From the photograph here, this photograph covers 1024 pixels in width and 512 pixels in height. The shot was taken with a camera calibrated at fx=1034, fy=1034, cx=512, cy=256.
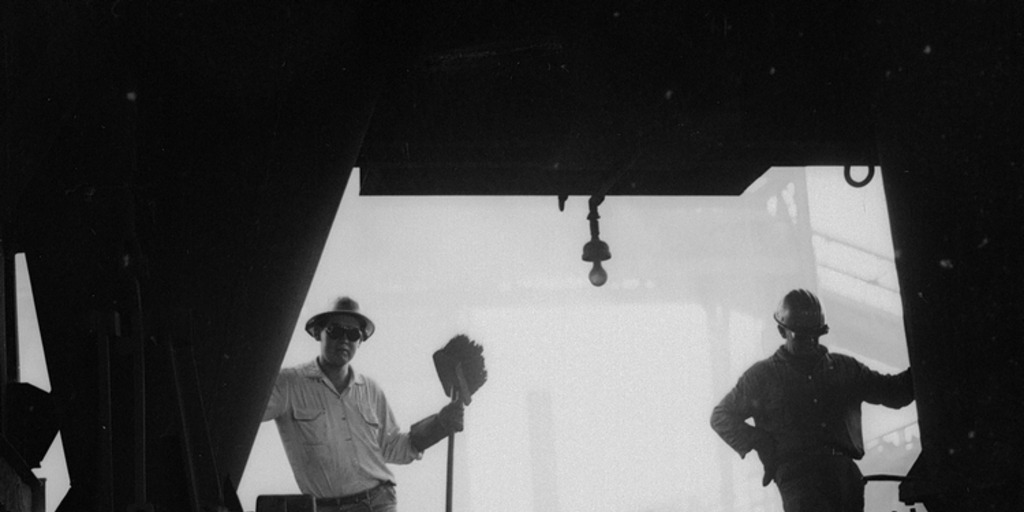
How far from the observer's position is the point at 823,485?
5.64m

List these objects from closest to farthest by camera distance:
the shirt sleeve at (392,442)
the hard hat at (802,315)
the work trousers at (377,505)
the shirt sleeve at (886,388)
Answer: the work trousers at (377,505)
the shirt sleeve at (886,388)
the shirt sleeve at (392,442)
the hard hat at (802,315)

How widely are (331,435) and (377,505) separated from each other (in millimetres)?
462

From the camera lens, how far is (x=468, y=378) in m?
5.87

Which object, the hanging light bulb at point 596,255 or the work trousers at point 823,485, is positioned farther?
the hanging light bulb at point 596,255

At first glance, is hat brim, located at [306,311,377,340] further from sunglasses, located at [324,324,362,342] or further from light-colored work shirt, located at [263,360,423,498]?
light-colored work shirt, located at [263,360,423,498]

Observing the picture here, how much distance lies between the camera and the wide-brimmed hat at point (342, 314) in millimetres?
6039

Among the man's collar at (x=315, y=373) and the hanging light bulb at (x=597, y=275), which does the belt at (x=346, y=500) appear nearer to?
the man's collar at (x=315, y=373)

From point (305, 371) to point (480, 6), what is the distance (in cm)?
289

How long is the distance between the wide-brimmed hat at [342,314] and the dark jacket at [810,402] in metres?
2.33

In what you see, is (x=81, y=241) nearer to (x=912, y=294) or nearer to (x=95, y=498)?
(x=95, y=498)

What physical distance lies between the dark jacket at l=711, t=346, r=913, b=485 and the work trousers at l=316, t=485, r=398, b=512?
2.04 metres

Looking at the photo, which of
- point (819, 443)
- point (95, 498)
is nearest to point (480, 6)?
point (95, 498)

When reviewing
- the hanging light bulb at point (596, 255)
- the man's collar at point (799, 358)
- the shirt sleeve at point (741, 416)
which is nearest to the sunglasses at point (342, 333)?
the hanging light bulb at point (596, 255)

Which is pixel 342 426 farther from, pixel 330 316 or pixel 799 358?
pixel 799 358
